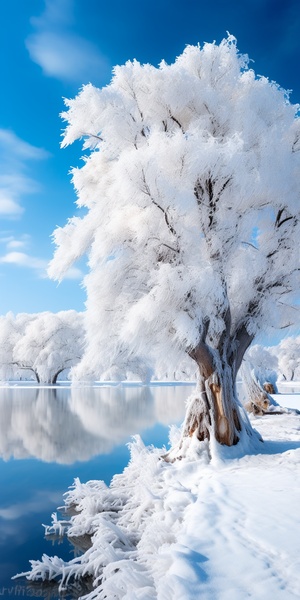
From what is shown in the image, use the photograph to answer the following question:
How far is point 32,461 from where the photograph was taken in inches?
404

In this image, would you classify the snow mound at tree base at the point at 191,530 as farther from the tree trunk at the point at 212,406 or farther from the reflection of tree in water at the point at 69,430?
the reflection of tree in water at the point at 69,430

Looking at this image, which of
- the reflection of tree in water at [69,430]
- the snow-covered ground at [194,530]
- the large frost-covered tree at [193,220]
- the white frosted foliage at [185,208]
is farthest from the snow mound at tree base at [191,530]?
the reflection of tree in water at [69,430]

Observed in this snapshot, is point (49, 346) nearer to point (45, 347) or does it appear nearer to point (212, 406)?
point (45, 347)

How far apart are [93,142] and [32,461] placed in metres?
8.05

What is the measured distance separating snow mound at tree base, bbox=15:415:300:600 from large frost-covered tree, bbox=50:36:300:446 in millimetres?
1433

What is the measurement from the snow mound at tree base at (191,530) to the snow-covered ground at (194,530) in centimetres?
1

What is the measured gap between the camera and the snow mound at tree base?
11.0 ft

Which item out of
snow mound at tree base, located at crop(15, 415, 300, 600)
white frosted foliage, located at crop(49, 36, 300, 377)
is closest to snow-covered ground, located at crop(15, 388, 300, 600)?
snow mound at tree base, located at crop(15, 415, 300, 600)

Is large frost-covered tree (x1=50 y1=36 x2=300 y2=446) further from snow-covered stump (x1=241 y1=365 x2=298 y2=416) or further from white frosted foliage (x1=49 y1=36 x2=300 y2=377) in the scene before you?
snow-covered stump (x1=241 y1=365 x2=298 y2=416)

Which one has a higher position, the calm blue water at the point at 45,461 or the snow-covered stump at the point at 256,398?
the snow-covered stump at the point at 256,398

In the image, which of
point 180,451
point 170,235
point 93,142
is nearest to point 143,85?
point 93,142

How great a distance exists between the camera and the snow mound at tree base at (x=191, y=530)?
3.35m

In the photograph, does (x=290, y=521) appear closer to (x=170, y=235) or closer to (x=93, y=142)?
(x=170, y=235)

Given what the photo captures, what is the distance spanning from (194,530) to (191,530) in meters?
0.04
